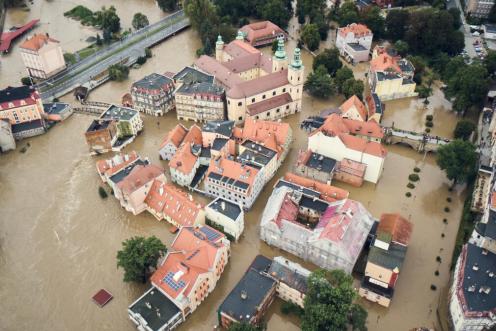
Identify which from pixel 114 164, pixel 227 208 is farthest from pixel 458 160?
pixel 114 164

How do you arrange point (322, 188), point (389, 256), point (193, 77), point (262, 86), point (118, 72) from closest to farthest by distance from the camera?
point (389, 256)
point (322, 188)
point (262, 86)
point (193, 77)
point (118, 72)

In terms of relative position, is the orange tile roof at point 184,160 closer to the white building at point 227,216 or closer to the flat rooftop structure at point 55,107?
the white building at point 227,216

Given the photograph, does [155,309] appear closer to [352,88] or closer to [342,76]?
[352,88]

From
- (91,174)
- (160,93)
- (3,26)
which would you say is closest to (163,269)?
(91,174)

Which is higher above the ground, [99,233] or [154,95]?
[154,95]

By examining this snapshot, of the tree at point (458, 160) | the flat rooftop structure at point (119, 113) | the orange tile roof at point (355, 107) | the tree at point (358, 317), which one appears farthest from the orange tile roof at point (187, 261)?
the orange tile roof at point (355, 107)

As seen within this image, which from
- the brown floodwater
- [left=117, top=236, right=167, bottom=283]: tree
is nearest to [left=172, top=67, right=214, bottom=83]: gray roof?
the brown floodwater

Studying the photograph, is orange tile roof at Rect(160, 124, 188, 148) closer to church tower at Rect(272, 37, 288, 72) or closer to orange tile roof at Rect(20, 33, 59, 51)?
church tower at Rect(272, 37, 288, 72)

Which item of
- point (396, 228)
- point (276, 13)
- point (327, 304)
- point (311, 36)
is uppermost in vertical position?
point (276, 13)
